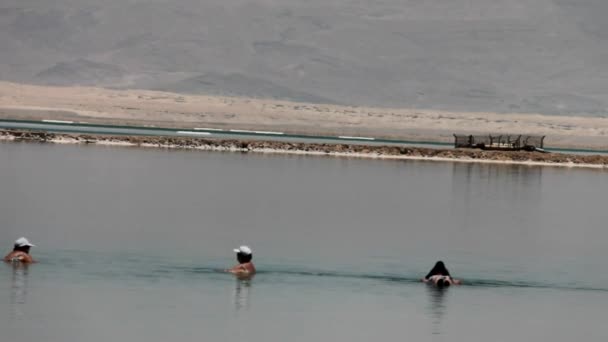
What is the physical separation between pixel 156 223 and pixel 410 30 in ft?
543

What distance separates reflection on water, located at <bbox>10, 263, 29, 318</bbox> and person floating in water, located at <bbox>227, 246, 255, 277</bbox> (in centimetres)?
334

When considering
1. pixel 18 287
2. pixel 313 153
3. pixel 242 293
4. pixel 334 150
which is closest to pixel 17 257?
pixel 18 287

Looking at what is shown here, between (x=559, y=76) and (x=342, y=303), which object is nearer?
(x=342, y=303)

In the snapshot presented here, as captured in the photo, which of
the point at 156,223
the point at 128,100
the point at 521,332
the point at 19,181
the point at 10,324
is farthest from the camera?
the point at 128,100

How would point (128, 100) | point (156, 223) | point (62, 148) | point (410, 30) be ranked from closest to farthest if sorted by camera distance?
point (156, 223)
point (62, 148)
point (128, 100)
point (410, 30)

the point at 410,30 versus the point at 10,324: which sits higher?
the point at 410,30

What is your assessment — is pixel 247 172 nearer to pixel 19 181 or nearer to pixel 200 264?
pixel 19 181

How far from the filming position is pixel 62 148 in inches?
2623

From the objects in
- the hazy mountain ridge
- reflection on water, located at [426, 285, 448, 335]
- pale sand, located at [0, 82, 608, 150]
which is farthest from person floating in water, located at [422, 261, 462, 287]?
the hazy mountain ridge

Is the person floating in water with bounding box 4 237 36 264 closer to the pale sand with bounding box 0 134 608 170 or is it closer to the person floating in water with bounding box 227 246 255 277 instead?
the person floating in water with bounding box 227 246 255 277

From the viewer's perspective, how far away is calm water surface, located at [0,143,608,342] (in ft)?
69.8

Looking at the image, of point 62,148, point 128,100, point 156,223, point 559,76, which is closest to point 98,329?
point 156,223

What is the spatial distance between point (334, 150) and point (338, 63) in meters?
109

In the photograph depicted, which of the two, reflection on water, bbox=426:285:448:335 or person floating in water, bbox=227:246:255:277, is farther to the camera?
person floating in water, bbox=227:246:255:277
